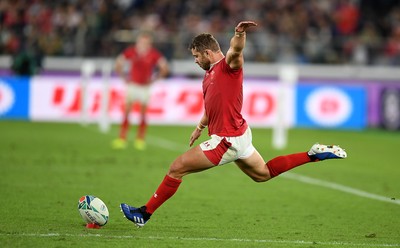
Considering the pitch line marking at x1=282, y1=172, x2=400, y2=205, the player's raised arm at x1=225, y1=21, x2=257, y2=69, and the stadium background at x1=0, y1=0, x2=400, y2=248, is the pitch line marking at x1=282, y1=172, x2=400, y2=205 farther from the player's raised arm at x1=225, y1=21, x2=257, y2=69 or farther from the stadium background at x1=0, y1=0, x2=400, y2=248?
the player's raised arm at x1=225, y1=21, x2=257, y2=69

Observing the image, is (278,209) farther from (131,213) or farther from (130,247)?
(130,247)

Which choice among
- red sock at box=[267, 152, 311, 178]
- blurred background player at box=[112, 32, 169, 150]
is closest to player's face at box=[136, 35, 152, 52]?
blurred background player at box=[112, 32, 169, 150]

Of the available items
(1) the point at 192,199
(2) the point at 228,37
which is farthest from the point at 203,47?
(2) the point at 228,37

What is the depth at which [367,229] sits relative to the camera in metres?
9.22

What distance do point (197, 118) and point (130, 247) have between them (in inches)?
728

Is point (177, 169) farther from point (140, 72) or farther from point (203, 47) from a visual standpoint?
point (140, 72)

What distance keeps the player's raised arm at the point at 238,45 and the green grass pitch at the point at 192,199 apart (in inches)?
66.2

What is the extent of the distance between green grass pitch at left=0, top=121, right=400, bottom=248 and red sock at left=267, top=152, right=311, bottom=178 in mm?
598

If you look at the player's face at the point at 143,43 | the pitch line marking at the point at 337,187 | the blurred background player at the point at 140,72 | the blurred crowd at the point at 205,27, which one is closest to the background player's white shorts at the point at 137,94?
the blurred background player at the point at 140,72

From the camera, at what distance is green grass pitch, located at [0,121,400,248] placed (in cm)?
835

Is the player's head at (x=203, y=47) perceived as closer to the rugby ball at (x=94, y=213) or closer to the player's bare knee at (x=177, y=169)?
the player's bare knee at (x=177, y=169)

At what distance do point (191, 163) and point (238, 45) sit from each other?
4.40 feet

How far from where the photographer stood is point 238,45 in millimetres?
7977

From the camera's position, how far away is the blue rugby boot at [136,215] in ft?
28.3
